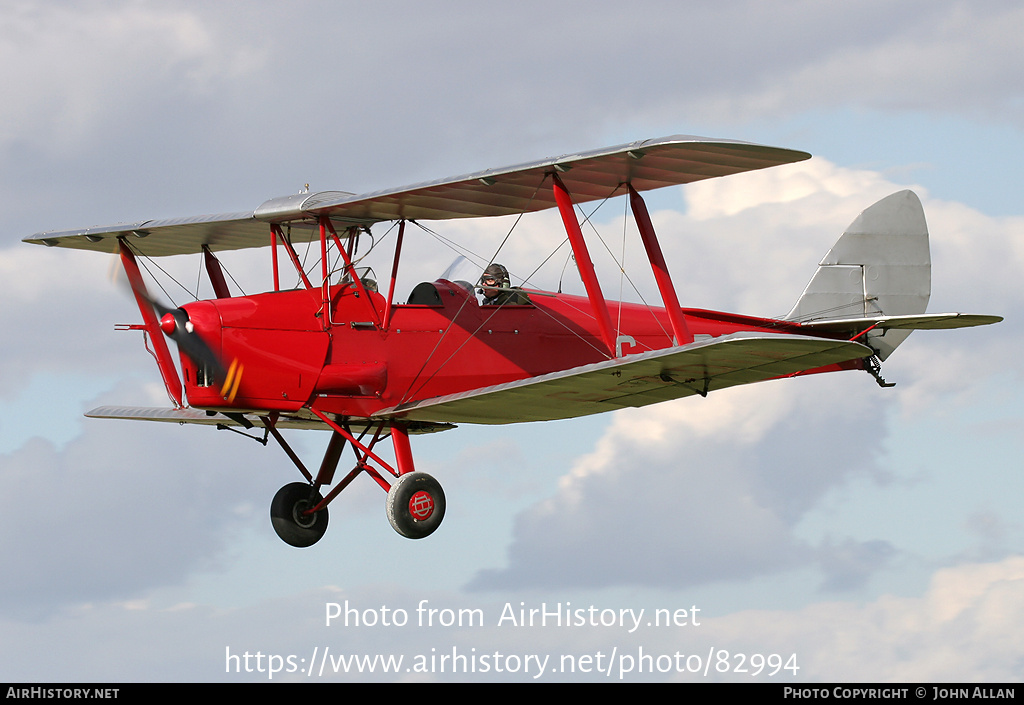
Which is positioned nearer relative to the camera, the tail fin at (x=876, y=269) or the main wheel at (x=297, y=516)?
the main wheel at (x=297, y=516)

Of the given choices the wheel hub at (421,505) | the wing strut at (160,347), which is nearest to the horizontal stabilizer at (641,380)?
the wheel hub at (421,505)

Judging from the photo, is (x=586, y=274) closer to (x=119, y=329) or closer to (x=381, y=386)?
(x=381, y=386)

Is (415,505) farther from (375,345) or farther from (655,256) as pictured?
(655,256)

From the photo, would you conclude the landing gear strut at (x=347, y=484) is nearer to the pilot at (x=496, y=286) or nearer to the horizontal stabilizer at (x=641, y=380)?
the horizontal stabilizer at (x=641, y=380)

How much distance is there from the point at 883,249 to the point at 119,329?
9.76 meters

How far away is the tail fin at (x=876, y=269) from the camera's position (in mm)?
17906

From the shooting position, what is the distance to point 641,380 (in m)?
13.3

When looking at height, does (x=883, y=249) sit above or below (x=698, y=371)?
above

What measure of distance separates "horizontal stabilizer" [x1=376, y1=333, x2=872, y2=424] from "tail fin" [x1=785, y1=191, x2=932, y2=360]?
14.4ft

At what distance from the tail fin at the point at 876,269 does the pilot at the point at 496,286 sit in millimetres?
4502

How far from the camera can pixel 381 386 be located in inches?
560

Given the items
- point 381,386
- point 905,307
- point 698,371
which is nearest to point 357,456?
point 381,386

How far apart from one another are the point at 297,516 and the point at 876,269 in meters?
8.18

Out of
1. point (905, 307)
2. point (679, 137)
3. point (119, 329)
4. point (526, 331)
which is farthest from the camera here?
point (905, 307)
